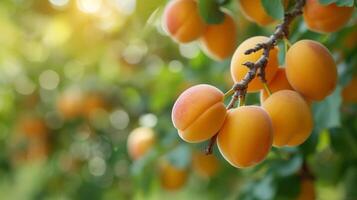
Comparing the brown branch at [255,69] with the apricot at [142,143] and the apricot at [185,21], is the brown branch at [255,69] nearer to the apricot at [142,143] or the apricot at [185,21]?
the apricot at [185,21]

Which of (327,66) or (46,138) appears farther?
(46,138)

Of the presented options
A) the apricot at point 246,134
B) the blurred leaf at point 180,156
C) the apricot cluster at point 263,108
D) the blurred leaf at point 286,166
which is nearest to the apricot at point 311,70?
the apricot cluster at point 263,108

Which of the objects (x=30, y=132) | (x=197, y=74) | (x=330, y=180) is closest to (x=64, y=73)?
(x=30, y=132)

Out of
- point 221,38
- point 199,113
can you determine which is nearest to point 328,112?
point 221,38

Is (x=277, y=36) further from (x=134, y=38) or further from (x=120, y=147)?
(x=134, y=38)

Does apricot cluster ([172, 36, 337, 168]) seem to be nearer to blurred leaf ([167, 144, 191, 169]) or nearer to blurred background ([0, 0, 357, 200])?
blurred leaf ([167, 144, 191, 169])

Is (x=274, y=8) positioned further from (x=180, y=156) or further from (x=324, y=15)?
(x=180, y=156)
